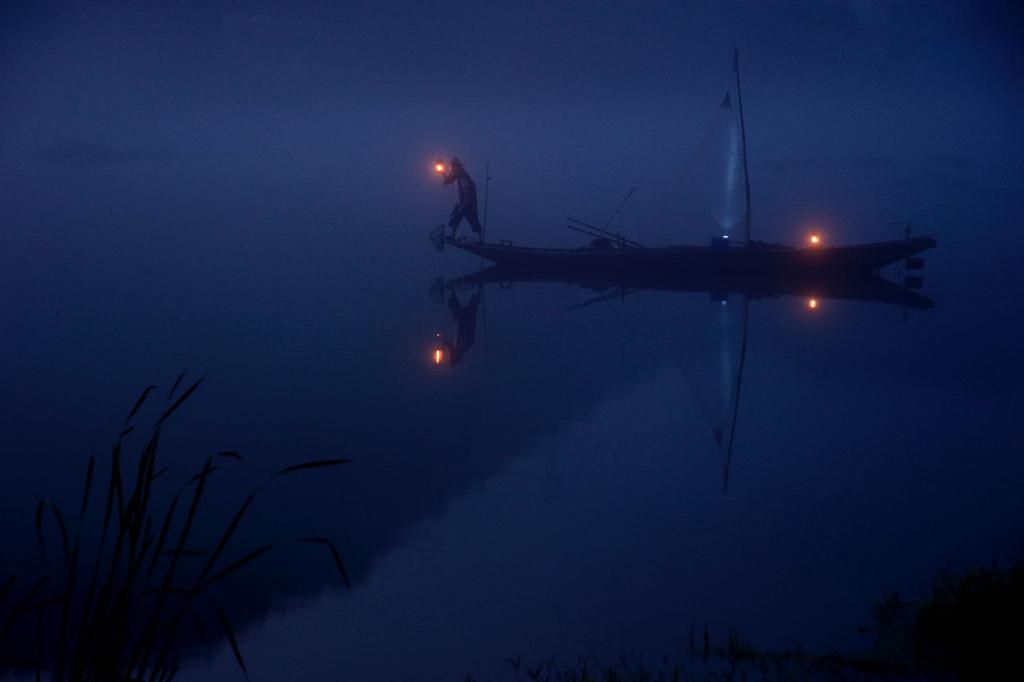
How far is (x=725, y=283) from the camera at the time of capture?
12500 millimetres

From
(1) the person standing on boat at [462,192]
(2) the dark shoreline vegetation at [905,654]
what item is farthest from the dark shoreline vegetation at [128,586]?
(1) the person standing on boat at [462,192]

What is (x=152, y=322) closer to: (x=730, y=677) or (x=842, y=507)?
(x=842, y=507)

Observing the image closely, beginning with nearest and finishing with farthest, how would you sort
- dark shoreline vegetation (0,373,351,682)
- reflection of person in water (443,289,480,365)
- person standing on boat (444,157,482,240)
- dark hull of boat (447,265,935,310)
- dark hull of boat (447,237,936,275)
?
dark shoreline vegetation (0,373,351,682) → reflection of person in water (443,289,480,365) → dark hull of boat (447,265,935,310) → dark hull of boat (447,237,936,275) → person standing on boat (444,157,482,240)

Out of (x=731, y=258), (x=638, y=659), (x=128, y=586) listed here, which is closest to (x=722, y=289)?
(x=731, y=258)

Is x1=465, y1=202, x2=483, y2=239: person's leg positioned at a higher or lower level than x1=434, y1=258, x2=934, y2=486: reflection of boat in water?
higher

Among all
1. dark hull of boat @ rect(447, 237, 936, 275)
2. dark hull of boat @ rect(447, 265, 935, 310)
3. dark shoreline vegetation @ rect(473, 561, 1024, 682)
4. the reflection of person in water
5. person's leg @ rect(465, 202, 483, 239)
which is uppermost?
person's leg @ rect(465, 202, 483, 239)

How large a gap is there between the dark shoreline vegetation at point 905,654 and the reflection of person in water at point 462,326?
16.6ft

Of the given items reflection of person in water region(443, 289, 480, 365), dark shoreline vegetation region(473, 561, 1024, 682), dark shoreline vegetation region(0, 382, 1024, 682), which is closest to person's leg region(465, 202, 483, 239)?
reflection of person in water region(443, 289, 480, 365)

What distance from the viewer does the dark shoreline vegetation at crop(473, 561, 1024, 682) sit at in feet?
8.02

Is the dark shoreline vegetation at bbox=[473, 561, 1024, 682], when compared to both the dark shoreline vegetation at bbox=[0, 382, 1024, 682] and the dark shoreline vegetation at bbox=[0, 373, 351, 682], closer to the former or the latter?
the dark shoreline vegetation at bbox=[0, 382, 1024, 682]

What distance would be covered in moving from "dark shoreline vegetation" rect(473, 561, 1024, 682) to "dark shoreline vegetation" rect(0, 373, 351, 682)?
3.01 feet

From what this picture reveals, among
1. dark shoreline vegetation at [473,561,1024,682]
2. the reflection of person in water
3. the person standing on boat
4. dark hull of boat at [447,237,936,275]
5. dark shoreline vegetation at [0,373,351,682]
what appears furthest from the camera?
the person standing on boat

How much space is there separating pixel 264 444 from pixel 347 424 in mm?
589

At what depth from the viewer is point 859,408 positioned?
20.5 feet
